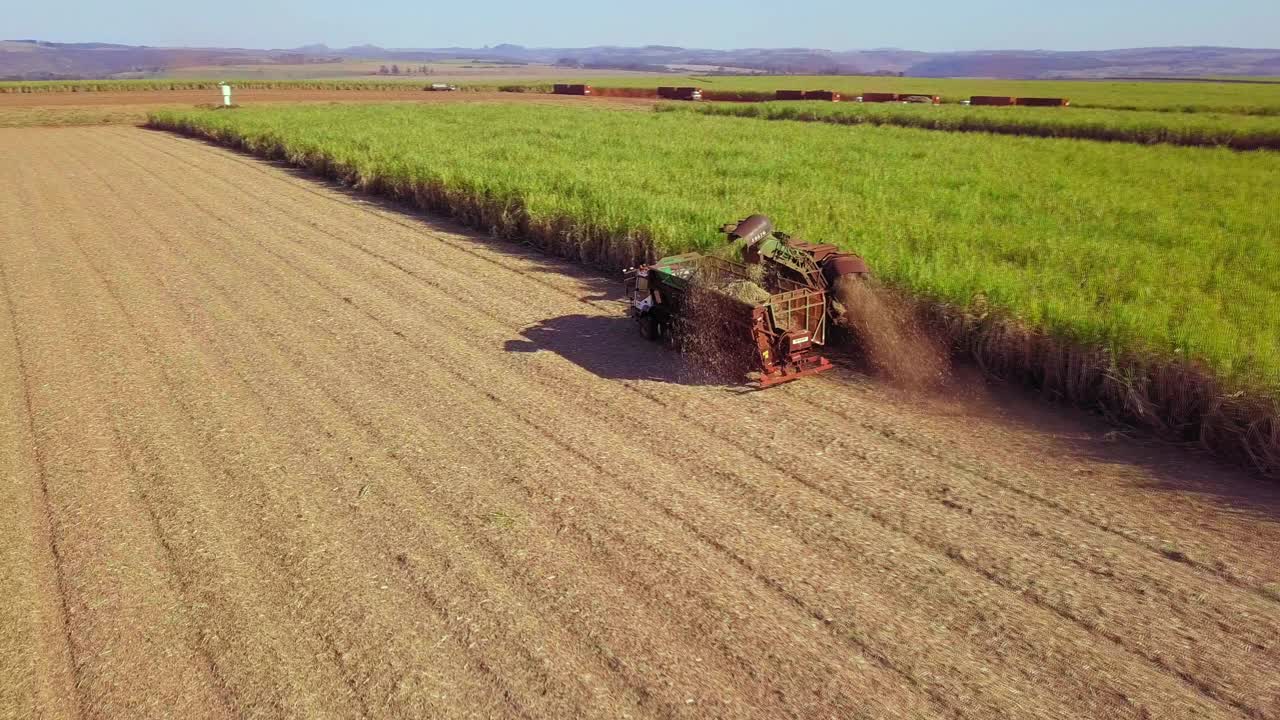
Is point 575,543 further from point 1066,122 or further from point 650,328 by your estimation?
point 1066,122

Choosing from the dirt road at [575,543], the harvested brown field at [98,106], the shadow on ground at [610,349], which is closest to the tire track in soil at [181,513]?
the dirt road at [575,543]

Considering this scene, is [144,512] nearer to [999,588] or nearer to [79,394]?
[79,394]

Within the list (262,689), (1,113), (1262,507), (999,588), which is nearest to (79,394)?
(262,689)

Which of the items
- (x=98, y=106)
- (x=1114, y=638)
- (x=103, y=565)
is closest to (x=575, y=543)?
(x=103, y=565)

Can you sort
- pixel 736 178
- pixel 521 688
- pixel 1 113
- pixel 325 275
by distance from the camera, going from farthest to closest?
pixel 1 113 → pixel 736 178 → pixel 325 275 → pixel 521 688

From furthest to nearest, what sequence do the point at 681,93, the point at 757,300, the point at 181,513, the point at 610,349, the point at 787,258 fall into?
1. the point at 681,93
2. the point at 610,349
3. the point at 787,258
4. the point at 757,300
5. the point at 181,513

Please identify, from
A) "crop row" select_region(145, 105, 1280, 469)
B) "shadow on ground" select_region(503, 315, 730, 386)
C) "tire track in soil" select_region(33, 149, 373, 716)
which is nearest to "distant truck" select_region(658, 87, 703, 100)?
"crop row" select_region(145, 105, 1280, 469)
